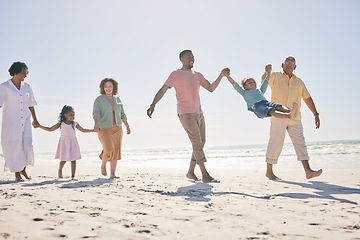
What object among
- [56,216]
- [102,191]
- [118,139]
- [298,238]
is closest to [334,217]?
[298,238]

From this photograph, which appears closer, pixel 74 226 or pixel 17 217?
pixel 74 226

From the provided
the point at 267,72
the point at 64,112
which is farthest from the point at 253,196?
the point at 64,112

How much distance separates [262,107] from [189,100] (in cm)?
136

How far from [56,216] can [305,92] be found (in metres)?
5.30

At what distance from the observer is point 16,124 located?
6.05m

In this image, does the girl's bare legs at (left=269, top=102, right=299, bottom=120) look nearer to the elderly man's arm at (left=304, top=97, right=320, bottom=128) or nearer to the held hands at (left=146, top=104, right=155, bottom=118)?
the elderly man's arm at (left=304, top=97, right=320, bottom=128)

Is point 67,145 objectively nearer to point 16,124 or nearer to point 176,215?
point 16,124

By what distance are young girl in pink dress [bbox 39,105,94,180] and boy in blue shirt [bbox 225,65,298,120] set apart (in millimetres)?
3444

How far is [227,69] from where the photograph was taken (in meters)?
5.97

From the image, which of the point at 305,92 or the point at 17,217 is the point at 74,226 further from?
the point at 305,92

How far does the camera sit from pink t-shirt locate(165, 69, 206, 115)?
581 centimetres

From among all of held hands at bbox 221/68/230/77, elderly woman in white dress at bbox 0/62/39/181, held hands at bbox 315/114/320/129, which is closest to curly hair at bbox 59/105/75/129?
elderly woman in white dress at bbox 0/62/39/181

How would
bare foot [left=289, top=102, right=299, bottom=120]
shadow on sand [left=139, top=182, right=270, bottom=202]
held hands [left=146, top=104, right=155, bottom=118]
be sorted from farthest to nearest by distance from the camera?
held hands [left=146, top=104, right=155, bottom=118] < bare foot [left=289, top=102, right=299, bottom=120] < shadow on sand [left=139, top=182, right=270, bottom=202]

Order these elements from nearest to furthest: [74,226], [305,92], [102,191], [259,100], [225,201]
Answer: [74,226] → [225,201] → [102,191] → [259,100] → [305,92]
